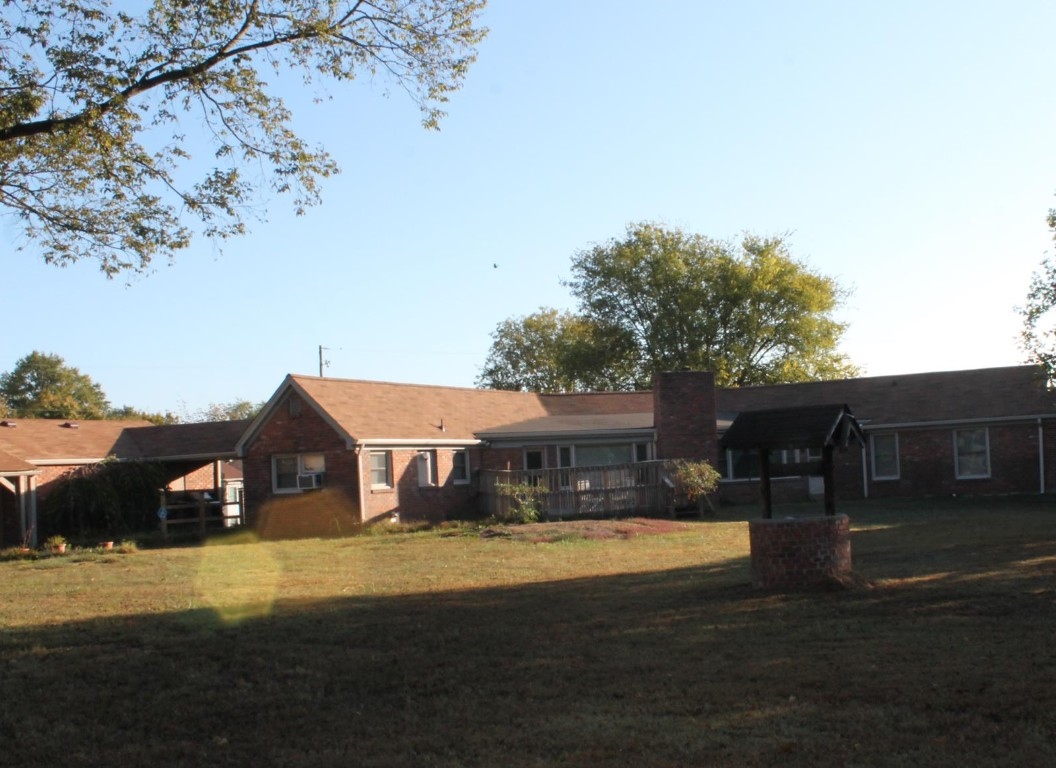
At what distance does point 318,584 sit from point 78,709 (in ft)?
27.9

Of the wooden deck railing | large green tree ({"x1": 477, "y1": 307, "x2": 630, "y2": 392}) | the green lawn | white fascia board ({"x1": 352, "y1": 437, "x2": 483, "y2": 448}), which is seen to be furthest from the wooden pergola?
large green tree ({"x1": 477, "y1": 307, "x2": 630, "y2": 392})

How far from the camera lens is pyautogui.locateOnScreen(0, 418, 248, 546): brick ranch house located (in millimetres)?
30875

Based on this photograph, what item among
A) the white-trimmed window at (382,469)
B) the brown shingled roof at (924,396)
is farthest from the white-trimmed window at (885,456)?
the white-trimmed window at (382,469)

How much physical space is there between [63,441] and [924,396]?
28033mm

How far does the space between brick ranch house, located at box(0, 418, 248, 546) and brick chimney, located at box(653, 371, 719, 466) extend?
12919 millimetres

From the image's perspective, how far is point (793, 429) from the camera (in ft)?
49.3

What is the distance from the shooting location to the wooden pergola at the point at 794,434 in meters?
14.9

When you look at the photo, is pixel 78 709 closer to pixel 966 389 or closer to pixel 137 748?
pixel 137 748

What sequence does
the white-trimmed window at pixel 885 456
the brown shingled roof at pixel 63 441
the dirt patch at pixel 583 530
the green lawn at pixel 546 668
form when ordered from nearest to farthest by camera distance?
the green lawn at pixel 546 668 → the dirt patch at pixel 583 530 → the brown shingled roof at pixel 63 441 → the white-trimmed window at pixel 885 456

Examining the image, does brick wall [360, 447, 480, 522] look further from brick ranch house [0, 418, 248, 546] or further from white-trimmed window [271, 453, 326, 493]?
brick ranch house [0, 418, 248, 546]

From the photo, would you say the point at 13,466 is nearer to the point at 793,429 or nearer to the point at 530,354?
the point at 793,429

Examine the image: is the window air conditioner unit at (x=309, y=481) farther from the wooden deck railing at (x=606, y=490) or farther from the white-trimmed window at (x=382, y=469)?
the wooden deck railing at (x=606, y=490)

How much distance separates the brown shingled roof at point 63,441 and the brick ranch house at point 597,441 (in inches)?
224

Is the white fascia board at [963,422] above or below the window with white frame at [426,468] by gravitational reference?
above
